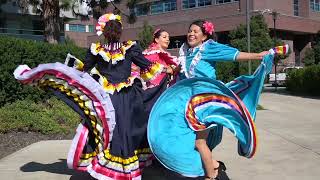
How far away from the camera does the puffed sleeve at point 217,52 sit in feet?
18.9

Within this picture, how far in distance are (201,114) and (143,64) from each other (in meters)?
1.04

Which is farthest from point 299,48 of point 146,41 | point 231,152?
point 231,152

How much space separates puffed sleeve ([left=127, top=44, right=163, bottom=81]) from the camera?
6164 millimetres

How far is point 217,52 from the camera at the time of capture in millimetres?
5871

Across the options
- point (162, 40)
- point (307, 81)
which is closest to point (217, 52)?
point (162, 40)

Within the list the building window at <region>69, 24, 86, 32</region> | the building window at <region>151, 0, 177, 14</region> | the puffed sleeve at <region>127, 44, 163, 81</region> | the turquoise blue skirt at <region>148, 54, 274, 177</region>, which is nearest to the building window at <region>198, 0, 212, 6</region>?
the building window at <region>151, 0, 177, 14</region>

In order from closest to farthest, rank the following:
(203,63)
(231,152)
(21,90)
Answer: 1. (203,63)
2. (231,152)
3. (21,90)

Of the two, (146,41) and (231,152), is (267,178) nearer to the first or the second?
(231,152)

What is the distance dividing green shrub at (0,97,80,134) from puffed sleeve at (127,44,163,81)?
491 cm

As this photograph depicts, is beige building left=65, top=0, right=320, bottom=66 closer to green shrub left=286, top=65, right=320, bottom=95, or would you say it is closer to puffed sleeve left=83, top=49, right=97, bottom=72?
green shrub left=286, top=65, right=320, bottom=95

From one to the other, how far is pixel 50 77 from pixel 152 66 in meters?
1.20

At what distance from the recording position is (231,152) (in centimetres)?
852

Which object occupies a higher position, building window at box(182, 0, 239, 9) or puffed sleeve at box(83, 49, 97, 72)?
building window at box(182, 0, 239, 9)

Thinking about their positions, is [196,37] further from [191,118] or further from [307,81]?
[307,81]
